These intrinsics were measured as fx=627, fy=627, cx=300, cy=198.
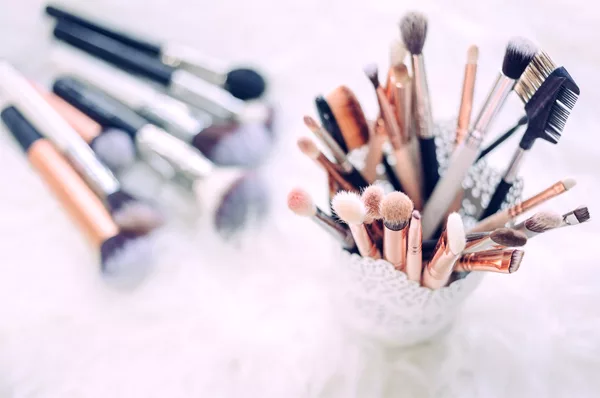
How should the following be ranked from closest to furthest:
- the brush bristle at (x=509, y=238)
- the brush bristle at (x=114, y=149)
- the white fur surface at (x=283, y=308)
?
the brush bristle at (x=509, y=238), the white fur surface at (x=283, y=308), the brush bristle at (x=114, y=149)

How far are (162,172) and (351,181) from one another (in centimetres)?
22

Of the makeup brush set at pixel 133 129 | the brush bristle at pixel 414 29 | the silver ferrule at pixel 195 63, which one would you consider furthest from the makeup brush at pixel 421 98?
the silver ferrule at pixel 195 63

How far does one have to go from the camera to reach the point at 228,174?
1.61 feet

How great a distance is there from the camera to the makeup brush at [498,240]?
273 mm

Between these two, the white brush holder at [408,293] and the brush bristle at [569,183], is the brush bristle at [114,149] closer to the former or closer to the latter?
the white brush holder at [408,293]

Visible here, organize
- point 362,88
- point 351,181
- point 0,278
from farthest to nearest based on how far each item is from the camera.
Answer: point 362,88 → point 0,278 → point 351,181

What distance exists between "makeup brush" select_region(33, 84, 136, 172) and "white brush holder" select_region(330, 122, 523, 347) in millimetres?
243

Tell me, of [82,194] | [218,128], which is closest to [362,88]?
[218,128]

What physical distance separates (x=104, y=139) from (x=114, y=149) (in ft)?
0.04

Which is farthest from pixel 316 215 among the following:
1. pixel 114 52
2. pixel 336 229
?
pixel 114 52

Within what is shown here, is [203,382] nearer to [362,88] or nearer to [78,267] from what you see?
[78,267]

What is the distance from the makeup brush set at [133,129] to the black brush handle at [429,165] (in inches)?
6.1

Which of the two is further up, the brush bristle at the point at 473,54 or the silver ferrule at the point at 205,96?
the brush bristle at the point at 473,54

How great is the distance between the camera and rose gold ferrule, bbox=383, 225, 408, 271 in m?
0.31
